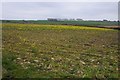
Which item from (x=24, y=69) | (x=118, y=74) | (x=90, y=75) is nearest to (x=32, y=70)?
(x=24, y=69)

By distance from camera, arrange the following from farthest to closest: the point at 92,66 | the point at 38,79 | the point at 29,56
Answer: the point at 29,56, the point at 92,66, the point at 38,79

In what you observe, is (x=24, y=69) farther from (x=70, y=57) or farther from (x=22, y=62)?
(x=70, y=57)

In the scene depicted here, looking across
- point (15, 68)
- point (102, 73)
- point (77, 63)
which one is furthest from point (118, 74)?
point (15, 68)

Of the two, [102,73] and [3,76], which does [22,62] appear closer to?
[3,76]

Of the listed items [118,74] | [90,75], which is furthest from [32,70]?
[118,74]

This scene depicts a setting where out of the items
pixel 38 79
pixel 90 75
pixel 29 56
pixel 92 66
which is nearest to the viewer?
pixel 38 79

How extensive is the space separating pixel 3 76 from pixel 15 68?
5.28 ft

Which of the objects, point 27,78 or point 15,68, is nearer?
point 27,78

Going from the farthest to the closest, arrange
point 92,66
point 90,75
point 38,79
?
1. point 92,66
2. point 90,75
3. point 38,79

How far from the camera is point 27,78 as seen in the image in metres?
14.7

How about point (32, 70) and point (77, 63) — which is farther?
point (77, 63)

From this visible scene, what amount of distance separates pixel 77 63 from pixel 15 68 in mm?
4343

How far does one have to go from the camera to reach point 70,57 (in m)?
21.0

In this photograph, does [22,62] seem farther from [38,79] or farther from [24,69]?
[38,79]
